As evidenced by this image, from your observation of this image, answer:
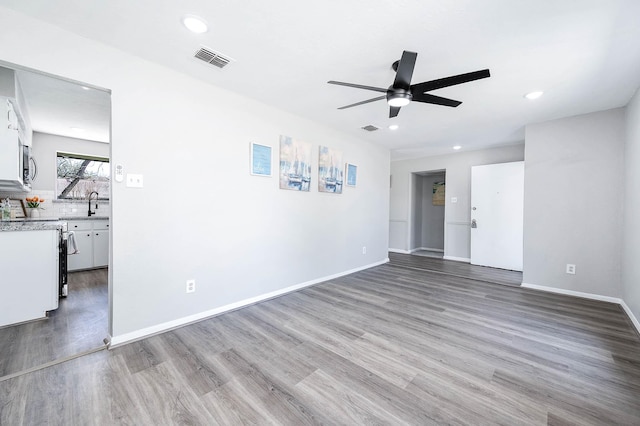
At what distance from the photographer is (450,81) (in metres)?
2.09

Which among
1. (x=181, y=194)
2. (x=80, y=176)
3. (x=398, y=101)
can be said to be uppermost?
(x=398, y=101)

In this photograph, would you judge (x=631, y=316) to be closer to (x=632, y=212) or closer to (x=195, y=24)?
(x=632, y=212)

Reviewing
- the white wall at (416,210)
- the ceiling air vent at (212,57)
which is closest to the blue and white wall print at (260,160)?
the ceiling air vent at (212,57)

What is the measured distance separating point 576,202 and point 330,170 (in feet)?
11.8

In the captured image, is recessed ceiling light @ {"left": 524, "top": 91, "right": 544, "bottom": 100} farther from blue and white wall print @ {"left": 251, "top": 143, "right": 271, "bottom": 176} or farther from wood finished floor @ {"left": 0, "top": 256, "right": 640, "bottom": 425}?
blue and white wall print @ {"left": 251, "top": 143, "right": 271, "bottom": 176}

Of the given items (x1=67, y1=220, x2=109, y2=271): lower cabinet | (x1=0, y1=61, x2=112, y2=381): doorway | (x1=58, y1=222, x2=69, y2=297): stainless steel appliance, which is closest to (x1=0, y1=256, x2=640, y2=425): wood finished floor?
(x1=0, y1=61, x2=112, y2=381): doorway

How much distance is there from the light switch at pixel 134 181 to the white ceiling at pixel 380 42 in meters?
1.09

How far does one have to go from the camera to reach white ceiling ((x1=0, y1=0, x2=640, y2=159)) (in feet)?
5.68

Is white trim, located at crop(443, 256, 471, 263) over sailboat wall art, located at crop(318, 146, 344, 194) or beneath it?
beneath

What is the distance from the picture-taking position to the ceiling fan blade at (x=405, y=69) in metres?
1.84

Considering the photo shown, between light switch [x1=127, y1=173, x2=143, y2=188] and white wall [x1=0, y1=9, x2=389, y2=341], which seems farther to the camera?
light switch [x1=127, y1=173, x2=143, y2=188]

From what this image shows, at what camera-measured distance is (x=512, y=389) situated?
67.0 inches

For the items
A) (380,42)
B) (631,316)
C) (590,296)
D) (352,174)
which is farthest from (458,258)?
(380,42)

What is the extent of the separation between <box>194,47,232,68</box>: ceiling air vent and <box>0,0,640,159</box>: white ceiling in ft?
0.19
